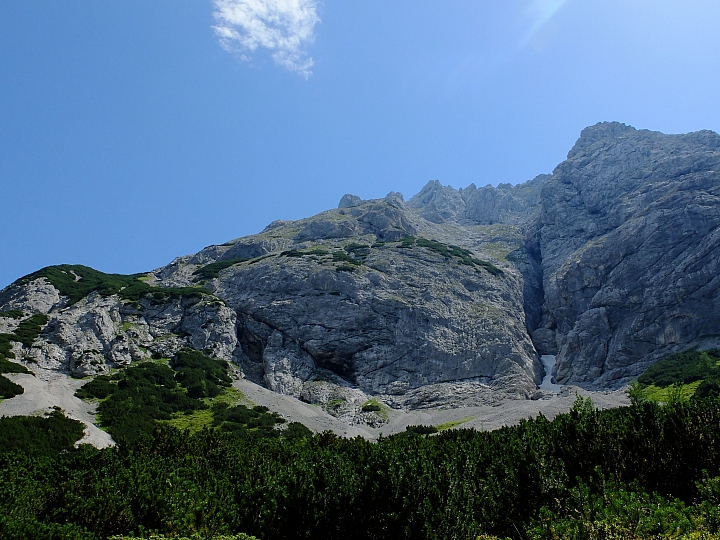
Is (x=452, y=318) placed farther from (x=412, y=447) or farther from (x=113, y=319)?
(x=412, y=447)

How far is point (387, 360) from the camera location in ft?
265

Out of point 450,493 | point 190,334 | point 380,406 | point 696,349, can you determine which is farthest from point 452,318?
point 450,493

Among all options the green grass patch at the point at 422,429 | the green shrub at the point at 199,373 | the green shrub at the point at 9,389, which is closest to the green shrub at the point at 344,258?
the green shrub at the point at 199,373

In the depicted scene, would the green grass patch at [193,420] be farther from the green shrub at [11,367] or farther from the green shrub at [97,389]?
the green shrub at [11,367]

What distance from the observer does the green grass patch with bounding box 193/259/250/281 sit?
101 metres

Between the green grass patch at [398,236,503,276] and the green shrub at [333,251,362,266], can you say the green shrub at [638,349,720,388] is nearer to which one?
the green grass patch at [398,236,503,276]

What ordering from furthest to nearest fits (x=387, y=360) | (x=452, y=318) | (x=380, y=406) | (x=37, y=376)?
1. (x=452, y=318)
2. (x=387, y=360)
3. (x=380, y=406)
4. (x=37, y=376)

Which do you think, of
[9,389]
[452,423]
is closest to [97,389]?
[9,389]

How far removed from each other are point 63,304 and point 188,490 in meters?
76.6

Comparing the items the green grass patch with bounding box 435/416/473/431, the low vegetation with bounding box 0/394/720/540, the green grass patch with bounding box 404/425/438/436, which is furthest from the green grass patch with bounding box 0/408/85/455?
the green grass patch with bounding box 435/416/473/431

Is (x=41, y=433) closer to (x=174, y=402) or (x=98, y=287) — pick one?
(x=174, y=402)

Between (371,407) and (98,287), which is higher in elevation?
(98,287)

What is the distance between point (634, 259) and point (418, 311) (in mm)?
43364

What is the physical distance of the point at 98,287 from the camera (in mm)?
Answer: 84250
